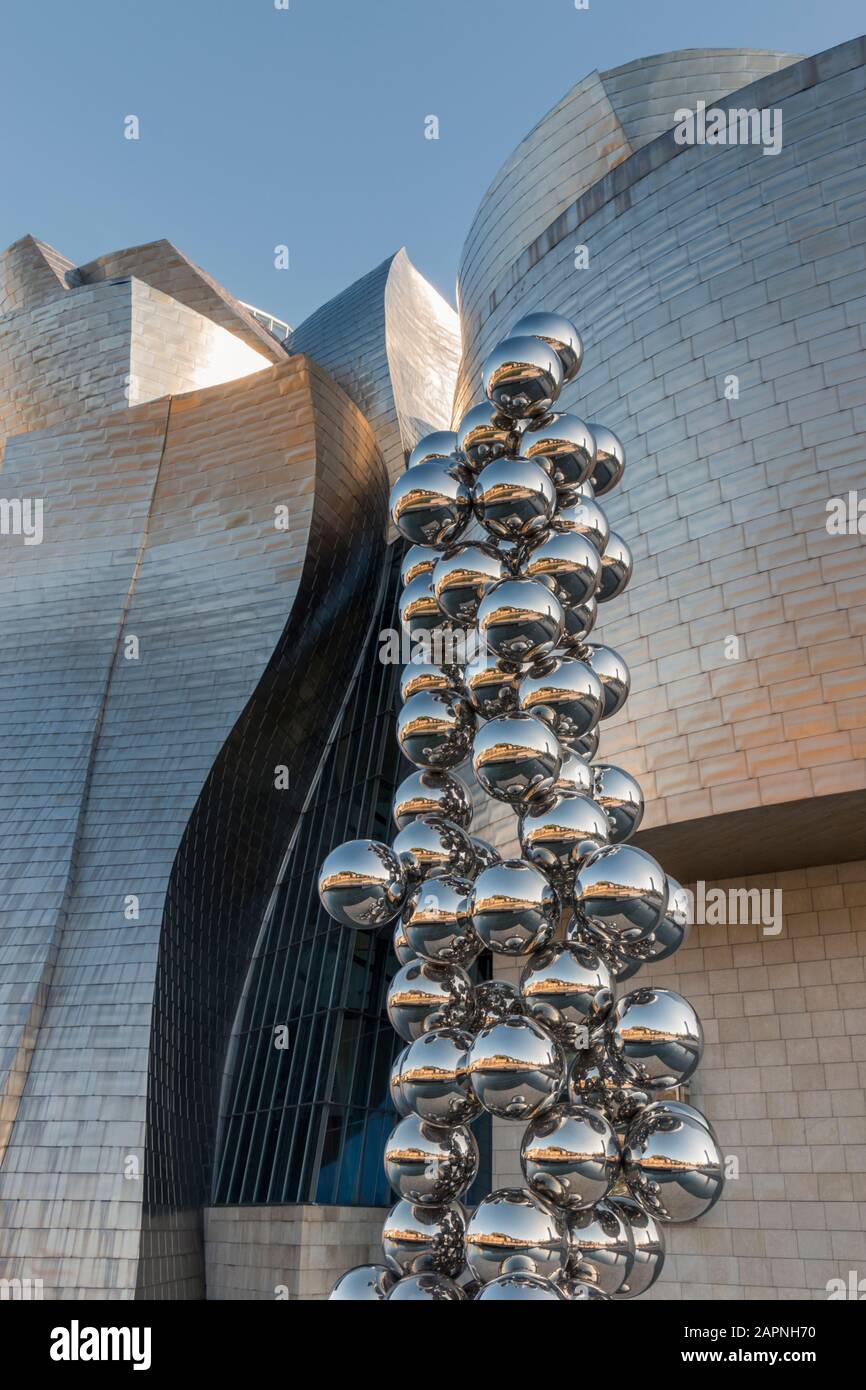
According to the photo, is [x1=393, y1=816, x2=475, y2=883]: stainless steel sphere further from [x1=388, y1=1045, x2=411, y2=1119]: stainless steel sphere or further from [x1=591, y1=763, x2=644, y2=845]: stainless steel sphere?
[x1=388, y1=1045, x2=411, y2=1119]: stainless steel sphere

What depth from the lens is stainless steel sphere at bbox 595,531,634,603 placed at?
545cm

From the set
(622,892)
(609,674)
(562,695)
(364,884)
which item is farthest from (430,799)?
(622,892)

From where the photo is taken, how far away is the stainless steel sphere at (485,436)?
4914 mm

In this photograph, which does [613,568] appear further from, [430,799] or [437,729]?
[430,799]

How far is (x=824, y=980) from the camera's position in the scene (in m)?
9.79

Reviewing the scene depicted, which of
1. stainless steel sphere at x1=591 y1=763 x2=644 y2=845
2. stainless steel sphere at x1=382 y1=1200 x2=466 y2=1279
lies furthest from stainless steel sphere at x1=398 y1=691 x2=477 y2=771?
stainless steel sphere at x1=382 y1=1200 x2=466 y2=1279

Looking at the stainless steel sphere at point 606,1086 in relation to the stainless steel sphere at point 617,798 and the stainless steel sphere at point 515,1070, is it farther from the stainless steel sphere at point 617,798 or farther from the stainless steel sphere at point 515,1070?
the stainless steel sphere at point 617,798

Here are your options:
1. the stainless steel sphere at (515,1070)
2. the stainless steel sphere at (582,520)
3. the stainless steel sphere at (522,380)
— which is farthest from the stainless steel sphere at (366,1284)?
the stainless steel sphere at (522,380)

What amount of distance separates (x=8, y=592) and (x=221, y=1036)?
6.65 metres

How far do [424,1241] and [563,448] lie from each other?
3.18m

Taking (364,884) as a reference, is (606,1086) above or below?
below

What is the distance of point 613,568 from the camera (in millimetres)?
5469
